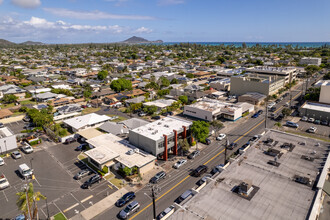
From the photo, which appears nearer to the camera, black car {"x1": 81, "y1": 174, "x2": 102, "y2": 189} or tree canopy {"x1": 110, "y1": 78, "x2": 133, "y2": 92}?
black car {"x1": 81, "y1": 174, "x2": 102, "y2": 189}

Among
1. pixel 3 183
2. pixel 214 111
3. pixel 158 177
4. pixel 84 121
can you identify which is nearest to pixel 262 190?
pixel 158 177

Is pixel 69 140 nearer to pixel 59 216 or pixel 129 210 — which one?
pixel 59 216

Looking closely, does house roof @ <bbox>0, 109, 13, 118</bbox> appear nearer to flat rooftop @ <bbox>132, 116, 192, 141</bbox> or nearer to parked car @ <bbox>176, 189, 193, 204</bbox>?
flat rooftop @ <bbox>132, 116, 192, 141</bbox>

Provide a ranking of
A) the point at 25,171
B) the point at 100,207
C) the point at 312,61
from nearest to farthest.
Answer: the point at 100,207
the point at 25,171
the point at 312,61

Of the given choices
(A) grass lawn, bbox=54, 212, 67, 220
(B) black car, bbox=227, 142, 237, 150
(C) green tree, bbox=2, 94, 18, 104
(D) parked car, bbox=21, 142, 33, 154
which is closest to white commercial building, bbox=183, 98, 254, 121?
(B) black car, bbox=227, 142, 237, 150

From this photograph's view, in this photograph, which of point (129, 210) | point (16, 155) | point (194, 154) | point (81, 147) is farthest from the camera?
point (81, 147)

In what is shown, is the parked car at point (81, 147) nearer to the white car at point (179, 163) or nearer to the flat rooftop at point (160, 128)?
the flat rooftop at point (160, 128)

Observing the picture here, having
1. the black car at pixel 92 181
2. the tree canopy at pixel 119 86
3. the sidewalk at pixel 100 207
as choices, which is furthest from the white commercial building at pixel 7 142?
the tree canopy at pixel 119 86
